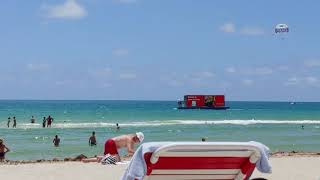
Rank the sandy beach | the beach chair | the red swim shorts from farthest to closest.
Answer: the red swim shorts
the sandy beach
the beach chair

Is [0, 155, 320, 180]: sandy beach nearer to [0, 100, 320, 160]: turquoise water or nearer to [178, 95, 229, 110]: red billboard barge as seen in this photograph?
[0, 100, 320, 160]: turquoise water

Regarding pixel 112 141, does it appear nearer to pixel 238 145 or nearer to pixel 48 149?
pixel 238 145

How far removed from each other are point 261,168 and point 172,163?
89 cm

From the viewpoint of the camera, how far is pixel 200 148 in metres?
6.08

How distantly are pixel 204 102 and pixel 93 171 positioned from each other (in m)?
91.6

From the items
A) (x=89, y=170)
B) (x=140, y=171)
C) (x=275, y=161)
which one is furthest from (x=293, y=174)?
(x=140, y=171)

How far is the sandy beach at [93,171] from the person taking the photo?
443 inches

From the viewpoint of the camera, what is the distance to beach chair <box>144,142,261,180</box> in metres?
6.07

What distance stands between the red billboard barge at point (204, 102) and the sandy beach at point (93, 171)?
89673mm

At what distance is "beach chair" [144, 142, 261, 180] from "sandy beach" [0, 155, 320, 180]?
172 inches

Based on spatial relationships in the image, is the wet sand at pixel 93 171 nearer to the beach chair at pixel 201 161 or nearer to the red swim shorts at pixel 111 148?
the red swim shorts at pixel 111 148

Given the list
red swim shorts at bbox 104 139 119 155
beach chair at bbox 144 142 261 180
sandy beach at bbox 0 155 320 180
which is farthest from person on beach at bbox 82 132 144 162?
beach chair at bbox 144 142 261 180

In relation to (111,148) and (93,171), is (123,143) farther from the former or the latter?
(93,171)

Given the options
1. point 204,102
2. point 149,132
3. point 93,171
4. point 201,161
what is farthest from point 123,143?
point 204,102
